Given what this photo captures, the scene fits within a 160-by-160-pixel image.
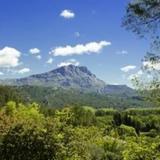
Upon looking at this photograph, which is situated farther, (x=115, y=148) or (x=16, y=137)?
(x=115, y=148)

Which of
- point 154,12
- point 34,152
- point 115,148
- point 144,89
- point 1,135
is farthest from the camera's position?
point 115,148

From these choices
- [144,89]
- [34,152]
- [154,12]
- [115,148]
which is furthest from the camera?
[115,148]

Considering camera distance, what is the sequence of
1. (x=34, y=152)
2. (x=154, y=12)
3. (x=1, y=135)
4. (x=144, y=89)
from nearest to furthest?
(x=154, y=12)
(x=144, y=89)
(x=34, y=152)
(x=1, y=135)

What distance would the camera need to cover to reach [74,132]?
31.8 m

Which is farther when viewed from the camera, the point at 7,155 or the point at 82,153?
the point at 82,153

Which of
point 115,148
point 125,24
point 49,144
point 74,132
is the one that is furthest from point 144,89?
point 115,148

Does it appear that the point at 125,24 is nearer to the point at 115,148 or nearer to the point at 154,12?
the point at 154,12

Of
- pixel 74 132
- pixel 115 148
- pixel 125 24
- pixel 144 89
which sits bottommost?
pixel 115 148

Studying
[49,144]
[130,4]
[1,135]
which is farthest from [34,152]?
[130,4]

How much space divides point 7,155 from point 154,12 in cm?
2107

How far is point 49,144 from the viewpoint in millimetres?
29234

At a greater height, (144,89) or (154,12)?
(154,12)

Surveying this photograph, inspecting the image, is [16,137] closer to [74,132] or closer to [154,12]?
[74,132]

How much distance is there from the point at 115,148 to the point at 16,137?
41709 millimetres
